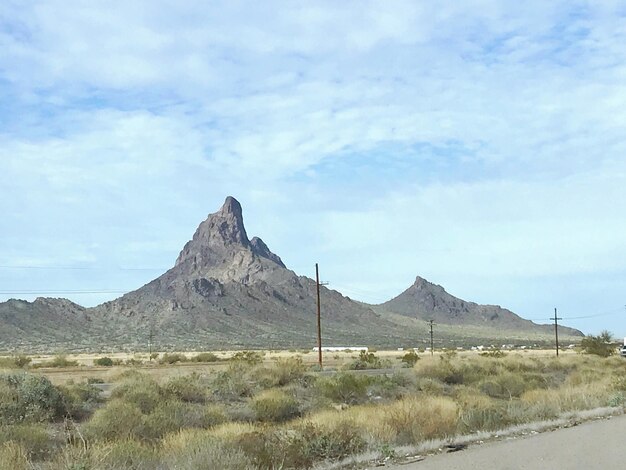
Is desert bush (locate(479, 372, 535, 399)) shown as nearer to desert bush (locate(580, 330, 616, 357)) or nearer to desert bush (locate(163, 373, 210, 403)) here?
desert bush (locate(163, 373, 210, 403))

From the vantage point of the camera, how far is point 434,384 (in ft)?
122

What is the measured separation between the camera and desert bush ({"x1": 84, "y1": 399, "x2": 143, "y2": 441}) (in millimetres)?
18984

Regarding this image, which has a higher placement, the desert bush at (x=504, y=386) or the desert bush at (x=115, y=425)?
the desert bush at (x=115, y=425)

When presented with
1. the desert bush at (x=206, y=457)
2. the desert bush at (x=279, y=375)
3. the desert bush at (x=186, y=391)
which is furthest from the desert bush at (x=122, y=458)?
the desert bush at (x=279, y=375)

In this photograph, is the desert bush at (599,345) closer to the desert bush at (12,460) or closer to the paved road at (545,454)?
the paved road at (545,454)

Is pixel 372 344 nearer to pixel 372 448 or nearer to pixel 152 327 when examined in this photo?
pixel 152 327

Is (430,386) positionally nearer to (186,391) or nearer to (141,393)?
(186,391)

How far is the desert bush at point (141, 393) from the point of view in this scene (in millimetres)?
25016

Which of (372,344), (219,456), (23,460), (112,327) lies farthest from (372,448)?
(112,327)

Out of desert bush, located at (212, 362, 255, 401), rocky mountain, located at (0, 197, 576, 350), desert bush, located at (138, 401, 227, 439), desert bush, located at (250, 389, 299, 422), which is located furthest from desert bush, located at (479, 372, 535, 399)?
rocky mountain, located at (0, 197, 576, 350)

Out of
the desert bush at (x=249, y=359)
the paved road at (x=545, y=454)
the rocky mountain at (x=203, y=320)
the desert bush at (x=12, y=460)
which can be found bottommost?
the paved road at (x=545, y=454)

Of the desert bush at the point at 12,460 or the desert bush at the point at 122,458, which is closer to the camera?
the desert bush at the point at 12,460

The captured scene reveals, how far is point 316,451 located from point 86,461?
15.3ft

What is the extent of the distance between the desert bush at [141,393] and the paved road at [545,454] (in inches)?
511
